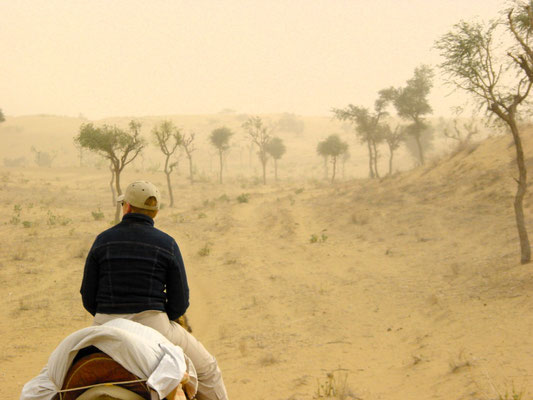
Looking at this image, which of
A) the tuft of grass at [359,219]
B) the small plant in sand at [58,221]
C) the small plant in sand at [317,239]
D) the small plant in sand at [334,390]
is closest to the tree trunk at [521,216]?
the small plant in sand at [334,390]

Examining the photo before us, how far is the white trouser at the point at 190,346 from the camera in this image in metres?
3.09

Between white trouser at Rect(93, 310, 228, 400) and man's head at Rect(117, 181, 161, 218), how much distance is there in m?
0.79

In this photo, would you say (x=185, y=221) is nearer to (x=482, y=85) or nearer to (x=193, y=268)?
(x=193, y=268)

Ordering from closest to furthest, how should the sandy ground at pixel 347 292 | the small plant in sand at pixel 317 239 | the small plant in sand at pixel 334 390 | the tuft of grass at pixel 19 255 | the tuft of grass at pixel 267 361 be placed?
1. the small plant in sand at pixel 334 390
2. the sandy ground at pixel 347 292
3. the tuft of grass at pixel 267 361
4. the tuft of grass at pixel 19 255
5. the small plant in sand at pixel 317 239

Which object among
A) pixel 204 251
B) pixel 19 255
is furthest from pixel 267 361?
pixel 19 255

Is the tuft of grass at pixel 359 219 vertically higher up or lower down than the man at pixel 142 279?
lower down

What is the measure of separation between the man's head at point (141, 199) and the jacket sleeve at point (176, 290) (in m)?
0.36

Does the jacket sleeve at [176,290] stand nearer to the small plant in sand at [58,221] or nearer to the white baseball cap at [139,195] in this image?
the white baseball cap at [139,195]

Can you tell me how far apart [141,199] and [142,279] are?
0.63 metres

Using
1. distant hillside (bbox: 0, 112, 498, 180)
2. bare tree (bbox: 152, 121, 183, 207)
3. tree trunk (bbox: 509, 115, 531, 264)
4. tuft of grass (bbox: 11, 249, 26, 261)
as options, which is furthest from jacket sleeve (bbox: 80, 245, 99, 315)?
distant hillside (bbox: 0, 112, 498, 180)

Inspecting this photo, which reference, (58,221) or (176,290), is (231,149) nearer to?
(58,221)

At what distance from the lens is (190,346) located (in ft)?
10.8

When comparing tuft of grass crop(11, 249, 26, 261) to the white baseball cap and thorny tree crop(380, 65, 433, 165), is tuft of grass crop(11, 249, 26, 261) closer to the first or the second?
the white baseball cap

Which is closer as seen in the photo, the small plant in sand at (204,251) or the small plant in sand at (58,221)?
the small plant in sand at (204,251)
